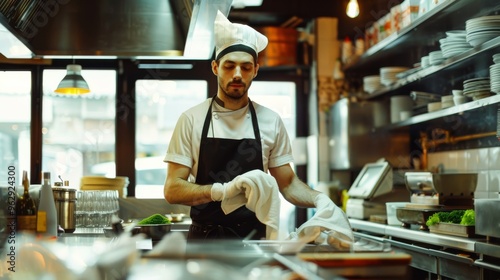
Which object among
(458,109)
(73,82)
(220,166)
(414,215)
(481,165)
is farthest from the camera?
(73,82)

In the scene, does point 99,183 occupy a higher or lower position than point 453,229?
higher

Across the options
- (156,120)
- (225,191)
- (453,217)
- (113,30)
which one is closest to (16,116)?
(156,120)

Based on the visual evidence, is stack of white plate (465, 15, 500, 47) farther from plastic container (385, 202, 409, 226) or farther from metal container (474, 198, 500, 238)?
plastic container (385, 202, 409, 226)

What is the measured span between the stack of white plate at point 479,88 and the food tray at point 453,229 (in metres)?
0.78

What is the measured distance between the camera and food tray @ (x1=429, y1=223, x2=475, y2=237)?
12.1ft

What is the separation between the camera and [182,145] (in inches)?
118

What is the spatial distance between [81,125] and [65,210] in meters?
A: 3.53

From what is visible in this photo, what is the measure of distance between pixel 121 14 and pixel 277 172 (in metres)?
1.26

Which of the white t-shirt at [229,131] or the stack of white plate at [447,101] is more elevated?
the stack of white plate at [447,101]

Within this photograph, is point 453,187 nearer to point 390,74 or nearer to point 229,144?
point 390,74

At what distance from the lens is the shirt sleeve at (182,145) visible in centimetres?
296

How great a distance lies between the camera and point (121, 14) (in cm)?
367

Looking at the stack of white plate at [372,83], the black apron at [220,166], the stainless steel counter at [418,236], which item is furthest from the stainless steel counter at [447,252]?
the stack of white plate at [372,83]

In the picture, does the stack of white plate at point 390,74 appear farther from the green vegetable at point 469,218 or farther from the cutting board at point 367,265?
the cutting board at point 367,265
